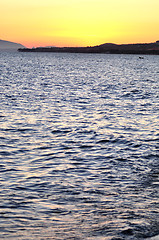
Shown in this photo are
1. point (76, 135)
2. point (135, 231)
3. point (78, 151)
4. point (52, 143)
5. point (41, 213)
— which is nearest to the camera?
point (135, 231)

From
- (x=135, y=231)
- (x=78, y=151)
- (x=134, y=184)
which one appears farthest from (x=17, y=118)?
(x=135, y=231)

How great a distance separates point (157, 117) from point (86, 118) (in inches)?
199

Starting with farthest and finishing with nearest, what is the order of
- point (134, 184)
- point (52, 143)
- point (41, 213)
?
point (52, 143)
point (134, 184)
point (41, 213)

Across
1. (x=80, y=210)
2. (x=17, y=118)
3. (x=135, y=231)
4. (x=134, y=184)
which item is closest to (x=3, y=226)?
(x=80, y=210)

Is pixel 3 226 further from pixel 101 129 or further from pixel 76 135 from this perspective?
pixel 101 129

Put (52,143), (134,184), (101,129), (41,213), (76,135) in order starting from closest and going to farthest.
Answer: (41,213) < (134,184) < (52,143) < (76,135) < (101,129)

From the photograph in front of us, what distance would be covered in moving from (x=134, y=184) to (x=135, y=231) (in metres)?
3.75

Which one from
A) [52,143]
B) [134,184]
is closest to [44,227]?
[134,184]

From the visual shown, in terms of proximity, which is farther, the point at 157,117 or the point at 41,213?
the point at 157,117

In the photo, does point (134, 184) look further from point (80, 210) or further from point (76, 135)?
point (76, 135)

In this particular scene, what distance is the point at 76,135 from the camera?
19.7 meters

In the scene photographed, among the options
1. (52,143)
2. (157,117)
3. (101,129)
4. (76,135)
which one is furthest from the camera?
(157,117)

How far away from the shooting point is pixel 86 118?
25125 mm

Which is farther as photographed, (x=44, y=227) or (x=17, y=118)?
(x=17, y=118)
